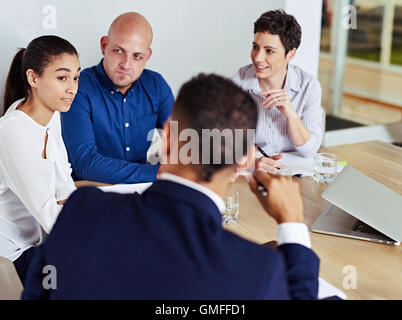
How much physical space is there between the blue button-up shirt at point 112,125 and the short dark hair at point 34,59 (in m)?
0.39

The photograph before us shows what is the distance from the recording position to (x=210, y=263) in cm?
86

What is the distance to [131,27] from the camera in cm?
255

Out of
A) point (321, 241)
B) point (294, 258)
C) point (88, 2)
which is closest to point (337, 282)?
point (321, 241)

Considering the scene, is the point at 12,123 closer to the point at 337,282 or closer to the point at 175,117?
the point at 175,117

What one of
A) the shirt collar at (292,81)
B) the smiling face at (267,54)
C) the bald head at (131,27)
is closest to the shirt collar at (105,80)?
the bald head at (131,27)

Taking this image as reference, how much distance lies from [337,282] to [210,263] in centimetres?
67

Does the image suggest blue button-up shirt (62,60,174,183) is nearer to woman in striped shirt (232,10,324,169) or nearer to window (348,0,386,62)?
woman in striped shirt (232,10,324,169)

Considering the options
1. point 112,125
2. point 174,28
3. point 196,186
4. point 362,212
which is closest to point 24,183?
point 112,125

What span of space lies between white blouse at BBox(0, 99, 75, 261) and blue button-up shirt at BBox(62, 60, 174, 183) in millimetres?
317

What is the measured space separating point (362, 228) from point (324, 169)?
0.49 meters

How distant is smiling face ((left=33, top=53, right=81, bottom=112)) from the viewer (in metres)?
2.00

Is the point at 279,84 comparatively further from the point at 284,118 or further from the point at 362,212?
the point at 362,212

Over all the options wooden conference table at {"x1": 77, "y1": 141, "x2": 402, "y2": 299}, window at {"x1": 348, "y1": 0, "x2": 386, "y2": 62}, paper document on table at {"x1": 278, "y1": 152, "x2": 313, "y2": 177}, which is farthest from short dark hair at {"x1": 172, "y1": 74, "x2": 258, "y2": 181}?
window at {"x1": 348, "y1": 0, "x2": 386, "y2": 62}

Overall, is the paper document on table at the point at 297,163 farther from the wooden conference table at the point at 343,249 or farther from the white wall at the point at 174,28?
the white wall at the point at 174,28
